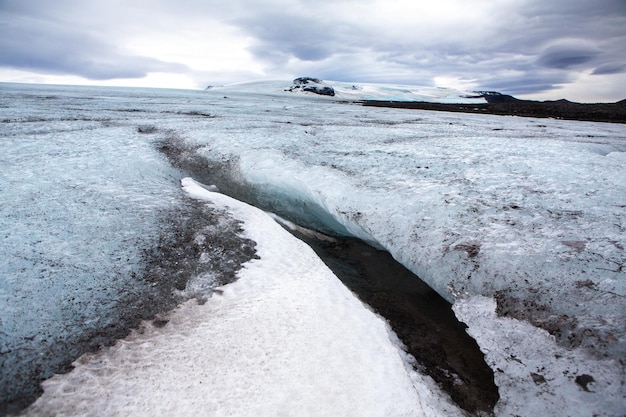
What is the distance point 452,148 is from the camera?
12.5 feet

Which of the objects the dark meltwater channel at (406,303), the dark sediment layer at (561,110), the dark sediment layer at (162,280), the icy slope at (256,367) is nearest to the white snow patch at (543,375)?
the dark meltwater channel at (406,303)

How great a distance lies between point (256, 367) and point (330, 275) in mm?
738

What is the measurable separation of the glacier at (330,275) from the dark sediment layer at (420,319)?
97 mm

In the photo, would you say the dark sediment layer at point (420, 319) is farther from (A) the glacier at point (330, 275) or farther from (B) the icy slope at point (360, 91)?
(B) the icy slope at point (360, 91)

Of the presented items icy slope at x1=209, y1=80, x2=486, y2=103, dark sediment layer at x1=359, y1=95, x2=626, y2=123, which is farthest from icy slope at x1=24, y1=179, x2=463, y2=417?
icy slope at x1=209, y1=80, x2=486, y2=103

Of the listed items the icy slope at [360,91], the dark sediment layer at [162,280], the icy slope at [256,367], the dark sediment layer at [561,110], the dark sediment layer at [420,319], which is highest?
the icy slope at [360,91]

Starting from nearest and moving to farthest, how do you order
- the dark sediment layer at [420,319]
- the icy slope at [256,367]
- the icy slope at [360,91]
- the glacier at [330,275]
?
1. the icy slope at [256,367]
2. the glacier at [330,275]
3. the dark sediment layer at [420,319]
4. the icy slope at [360,91]

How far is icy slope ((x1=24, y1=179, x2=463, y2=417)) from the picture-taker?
3.34 feet

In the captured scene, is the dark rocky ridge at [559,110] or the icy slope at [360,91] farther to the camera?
the icy slope at [360,91]

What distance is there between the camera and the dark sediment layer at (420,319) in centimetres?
134

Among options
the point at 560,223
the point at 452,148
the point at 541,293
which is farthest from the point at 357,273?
the point at 452,148

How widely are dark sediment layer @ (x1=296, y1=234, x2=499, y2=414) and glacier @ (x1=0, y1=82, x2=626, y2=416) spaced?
10cm

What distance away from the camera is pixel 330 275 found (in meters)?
1.82

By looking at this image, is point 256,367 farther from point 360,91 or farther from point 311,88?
point 360,91
